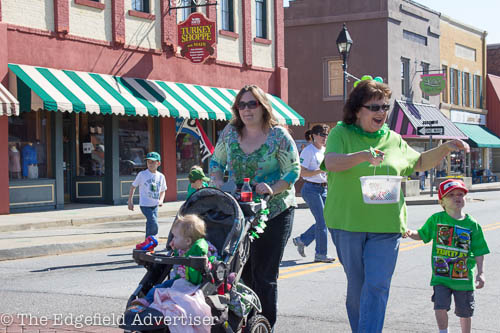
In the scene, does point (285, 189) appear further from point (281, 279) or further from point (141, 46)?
point (141, 46)

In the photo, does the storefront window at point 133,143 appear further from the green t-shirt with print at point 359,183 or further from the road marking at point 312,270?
the green t-shirt with print at point 359,183

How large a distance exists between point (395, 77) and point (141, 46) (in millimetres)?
16618

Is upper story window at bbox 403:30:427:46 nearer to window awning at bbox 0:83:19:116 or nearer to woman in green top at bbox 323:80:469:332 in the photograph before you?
window awning at bbox 0:83:19:116

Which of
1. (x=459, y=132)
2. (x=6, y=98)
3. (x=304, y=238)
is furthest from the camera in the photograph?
(x=459, y=132)

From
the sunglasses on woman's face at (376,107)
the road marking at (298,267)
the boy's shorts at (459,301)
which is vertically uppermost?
the sunglasses on woman's face at (376,107)

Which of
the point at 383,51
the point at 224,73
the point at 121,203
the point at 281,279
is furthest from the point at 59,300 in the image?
the point at 383,51

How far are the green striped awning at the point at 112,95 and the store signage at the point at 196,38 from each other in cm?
130

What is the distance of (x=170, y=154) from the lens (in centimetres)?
2381

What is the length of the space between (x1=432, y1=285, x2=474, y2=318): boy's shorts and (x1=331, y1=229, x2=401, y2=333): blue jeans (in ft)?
1.97

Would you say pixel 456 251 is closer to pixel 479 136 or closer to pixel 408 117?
pixel 408 117

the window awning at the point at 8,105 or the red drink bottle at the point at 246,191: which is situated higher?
the window awning at the point at 8,105

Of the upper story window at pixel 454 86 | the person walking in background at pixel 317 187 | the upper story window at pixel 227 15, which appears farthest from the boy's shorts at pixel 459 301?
the upper story window at pixel 454 86

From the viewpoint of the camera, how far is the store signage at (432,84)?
36.4 metres

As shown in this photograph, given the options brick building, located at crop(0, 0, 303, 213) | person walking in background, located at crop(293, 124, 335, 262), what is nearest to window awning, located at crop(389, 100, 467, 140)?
brick building, located at crop(0, 0, 303, 213)
